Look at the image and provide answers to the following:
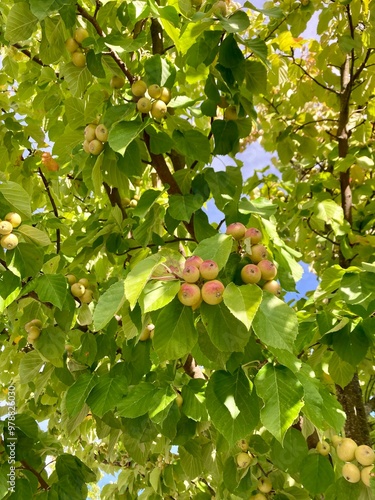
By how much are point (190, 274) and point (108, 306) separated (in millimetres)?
223

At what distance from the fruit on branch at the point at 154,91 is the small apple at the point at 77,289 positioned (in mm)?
939

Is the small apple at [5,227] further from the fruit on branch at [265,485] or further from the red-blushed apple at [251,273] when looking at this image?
the fruit on branch at [265,485]

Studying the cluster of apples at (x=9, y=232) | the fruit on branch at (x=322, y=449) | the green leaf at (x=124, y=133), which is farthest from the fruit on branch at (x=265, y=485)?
the green leaf at (x=124, y=133)

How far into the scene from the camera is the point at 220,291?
3.59 feet

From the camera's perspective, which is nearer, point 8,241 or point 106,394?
point 8,241

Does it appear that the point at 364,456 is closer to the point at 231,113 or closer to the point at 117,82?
the point at 231,113

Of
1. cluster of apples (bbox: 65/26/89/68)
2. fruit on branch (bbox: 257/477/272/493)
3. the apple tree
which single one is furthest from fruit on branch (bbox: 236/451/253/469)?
cluster of apples (bbox: 65/26/89/68)

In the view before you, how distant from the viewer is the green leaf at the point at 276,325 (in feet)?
3.44

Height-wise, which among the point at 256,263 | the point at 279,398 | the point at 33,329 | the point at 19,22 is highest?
the point at 19,22

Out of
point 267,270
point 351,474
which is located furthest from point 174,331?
point 351,474

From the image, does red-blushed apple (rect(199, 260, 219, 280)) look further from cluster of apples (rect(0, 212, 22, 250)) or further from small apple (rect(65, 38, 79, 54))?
small apple (rect(65, 38, 79, 54))

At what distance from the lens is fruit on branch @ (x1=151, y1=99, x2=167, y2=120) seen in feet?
5.67

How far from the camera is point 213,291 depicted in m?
1.08

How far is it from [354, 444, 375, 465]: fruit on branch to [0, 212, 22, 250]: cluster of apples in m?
1.46
